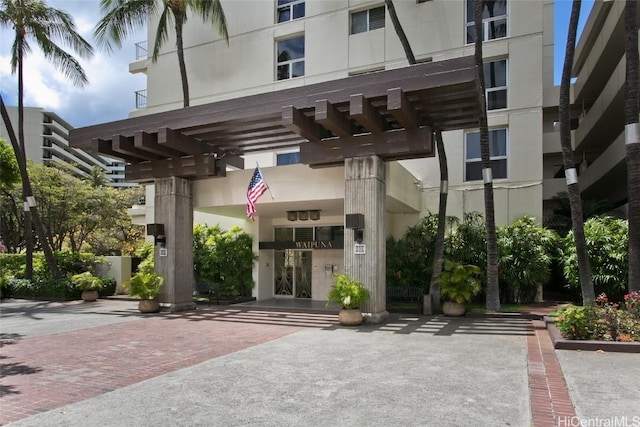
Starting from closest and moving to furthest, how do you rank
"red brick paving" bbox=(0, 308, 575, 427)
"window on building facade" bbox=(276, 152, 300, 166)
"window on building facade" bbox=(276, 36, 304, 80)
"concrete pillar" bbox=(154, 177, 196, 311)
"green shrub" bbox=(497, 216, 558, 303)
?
"red brick paving" bbox=(0, 308, 575, 427) < "green shrub" bbox=(497, 216, 558, 303) < "concrete pillar" bbox=(154, 177, 196, 311) < "window on building facade" bbox=(276, 152, 300, 166) < "window on building facade" bbox=(276, 36, 304, 80)

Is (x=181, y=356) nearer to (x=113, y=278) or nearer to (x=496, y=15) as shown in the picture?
(x=113, y=278)

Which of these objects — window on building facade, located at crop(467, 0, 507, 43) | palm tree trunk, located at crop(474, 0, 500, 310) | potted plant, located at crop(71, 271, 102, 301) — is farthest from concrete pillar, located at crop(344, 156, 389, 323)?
potted plant, located at crop(71, 271, 102, 301)

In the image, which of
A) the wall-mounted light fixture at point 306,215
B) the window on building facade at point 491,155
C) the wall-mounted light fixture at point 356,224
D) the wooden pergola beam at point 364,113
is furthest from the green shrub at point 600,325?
the wall-mounted light fixture at point 306,215

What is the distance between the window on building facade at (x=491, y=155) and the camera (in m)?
16.9

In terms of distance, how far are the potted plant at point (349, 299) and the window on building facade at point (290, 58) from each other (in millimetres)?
11718

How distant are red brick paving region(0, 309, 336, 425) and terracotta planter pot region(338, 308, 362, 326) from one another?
0.54 metres

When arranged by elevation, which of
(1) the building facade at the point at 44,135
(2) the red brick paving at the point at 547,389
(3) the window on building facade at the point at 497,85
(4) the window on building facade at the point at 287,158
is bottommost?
(2) the red brick paving at the point at 547,389

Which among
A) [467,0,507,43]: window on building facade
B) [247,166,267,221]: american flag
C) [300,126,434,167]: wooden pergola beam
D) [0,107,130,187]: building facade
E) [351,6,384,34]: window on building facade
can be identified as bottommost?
[247,166,267,221]: american flag

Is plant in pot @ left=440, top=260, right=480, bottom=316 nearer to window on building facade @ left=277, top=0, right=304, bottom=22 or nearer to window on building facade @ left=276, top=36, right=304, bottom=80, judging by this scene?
window on building facade @ left=276, top=36, right=304, bottom=80

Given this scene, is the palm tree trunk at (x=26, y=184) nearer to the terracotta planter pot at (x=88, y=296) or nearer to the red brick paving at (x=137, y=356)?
the terracotta planter pot at (x=88, y=296)

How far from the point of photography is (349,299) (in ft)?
37.2

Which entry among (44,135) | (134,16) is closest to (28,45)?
(134,16)

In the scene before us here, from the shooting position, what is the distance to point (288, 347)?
8820 millimetres

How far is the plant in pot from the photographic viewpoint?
13000mm
